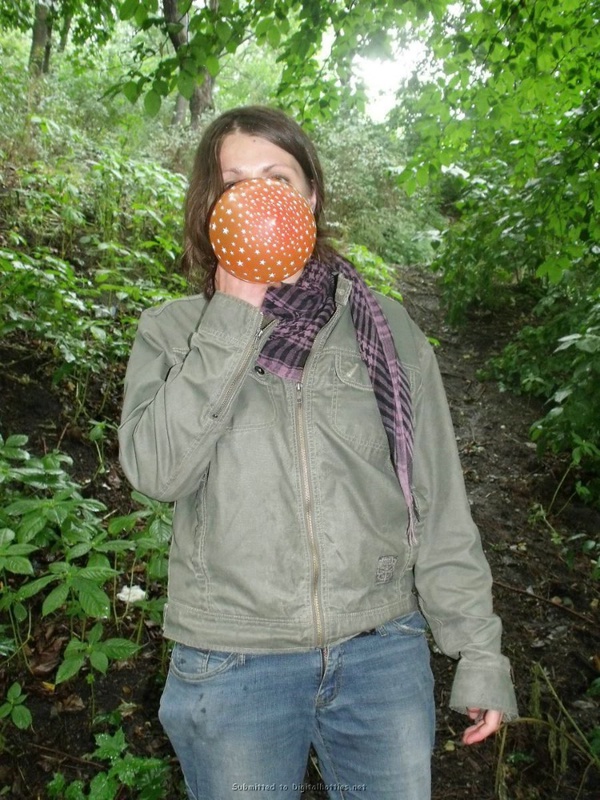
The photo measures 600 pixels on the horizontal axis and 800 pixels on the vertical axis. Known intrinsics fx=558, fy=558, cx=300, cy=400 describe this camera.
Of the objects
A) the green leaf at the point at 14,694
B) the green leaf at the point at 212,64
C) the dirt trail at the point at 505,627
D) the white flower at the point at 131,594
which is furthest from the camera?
the green leaf at the point at 212,64

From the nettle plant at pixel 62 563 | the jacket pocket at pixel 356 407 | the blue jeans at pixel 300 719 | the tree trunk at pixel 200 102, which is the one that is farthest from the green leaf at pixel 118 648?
the tree trunk at pixel 200 102

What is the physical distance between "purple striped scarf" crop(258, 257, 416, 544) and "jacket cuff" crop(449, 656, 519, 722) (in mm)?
354

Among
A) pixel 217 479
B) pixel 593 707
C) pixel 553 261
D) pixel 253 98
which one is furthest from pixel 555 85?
pixel 253 98

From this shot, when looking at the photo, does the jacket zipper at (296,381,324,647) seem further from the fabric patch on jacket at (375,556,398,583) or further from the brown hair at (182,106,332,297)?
the brown hair at (182,106,332,297)

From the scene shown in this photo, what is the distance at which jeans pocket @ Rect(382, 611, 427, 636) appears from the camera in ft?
4.73

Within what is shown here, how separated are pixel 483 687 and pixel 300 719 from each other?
1.53 feet

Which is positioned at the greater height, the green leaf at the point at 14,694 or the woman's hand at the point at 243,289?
the woman's hand at the point at 243,289

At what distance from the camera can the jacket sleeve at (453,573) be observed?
1416 millimetres

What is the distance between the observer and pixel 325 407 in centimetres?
145

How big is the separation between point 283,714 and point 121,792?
1402 mm

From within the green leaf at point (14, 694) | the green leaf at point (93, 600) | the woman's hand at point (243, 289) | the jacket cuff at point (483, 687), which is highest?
the woman's hand at point (243, 289)

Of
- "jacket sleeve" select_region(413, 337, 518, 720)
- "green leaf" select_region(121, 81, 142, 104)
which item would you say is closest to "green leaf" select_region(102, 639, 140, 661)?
"jacket sleeve" select_region(413, 337, 518, 720)

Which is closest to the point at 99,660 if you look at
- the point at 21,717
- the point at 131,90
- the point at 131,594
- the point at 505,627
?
the point at 21,717

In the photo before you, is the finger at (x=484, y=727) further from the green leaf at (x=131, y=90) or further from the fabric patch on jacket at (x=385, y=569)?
the green leaf at (x=131, y=90)
